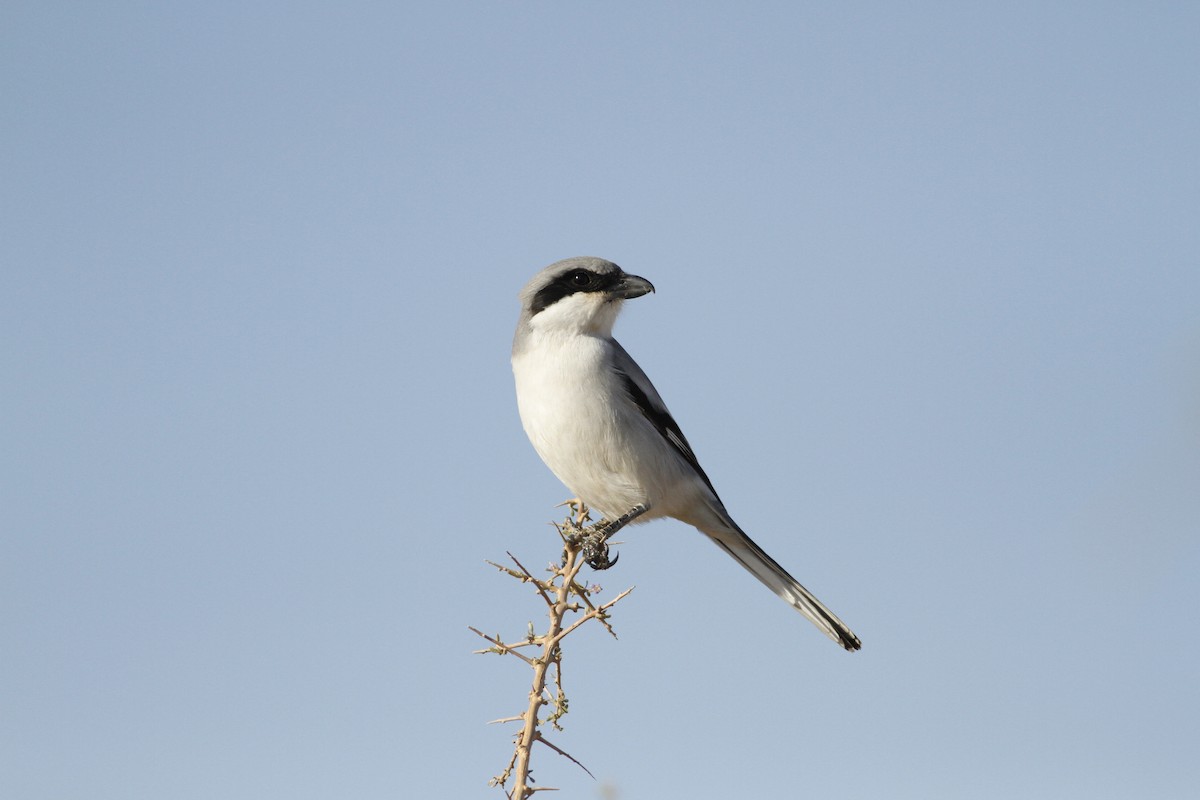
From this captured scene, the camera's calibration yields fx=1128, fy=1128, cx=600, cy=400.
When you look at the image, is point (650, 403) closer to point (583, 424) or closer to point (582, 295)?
point (583, 424)

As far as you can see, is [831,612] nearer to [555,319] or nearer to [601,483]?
[601,483]

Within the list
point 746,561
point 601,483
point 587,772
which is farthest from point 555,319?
point 587,772

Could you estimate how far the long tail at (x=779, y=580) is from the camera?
18.7ft

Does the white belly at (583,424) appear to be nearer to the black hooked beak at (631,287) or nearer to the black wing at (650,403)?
the black wing at (650,403)

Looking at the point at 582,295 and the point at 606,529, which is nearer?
the point at 606,529

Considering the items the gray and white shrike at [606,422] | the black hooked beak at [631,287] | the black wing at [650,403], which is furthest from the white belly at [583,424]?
the black hooked beak at [631,287]

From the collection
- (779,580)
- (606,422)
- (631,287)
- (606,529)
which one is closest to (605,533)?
(606,529)

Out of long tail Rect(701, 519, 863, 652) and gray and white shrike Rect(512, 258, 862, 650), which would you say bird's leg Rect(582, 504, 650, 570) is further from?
long tail Rect(701, 519, 863, 652)

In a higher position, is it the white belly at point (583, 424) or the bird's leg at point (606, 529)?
the white belly at point (583, 424)

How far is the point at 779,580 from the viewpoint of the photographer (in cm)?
605

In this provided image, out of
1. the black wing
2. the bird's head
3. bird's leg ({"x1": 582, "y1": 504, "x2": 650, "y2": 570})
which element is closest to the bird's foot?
bird's leg ({"x1": 582, "y1": 504, "x2": 650, "y2": 570})

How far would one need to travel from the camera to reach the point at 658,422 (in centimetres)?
607

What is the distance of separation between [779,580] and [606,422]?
1334 millimetres

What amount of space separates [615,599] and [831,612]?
2.54 metres
